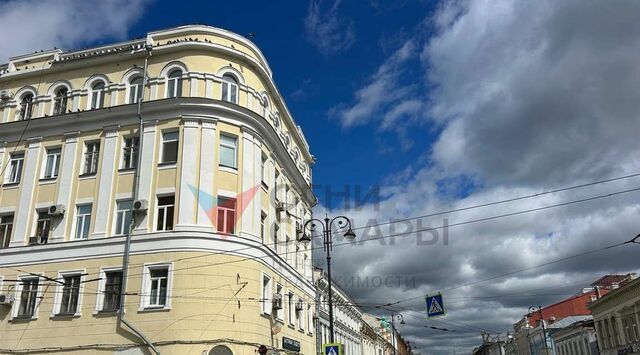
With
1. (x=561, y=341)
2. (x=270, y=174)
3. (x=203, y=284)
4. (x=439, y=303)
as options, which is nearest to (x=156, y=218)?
(x=203, y=284)

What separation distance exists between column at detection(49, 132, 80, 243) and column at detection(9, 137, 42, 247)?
1480 millimetres

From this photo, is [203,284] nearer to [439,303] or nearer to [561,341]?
[439,303]

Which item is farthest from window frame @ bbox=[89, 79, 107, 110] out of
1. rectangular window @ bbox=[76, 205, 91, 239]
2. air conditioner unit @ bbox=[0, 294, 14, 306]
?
air conditioner unit @ bbox=[0, 294, 14, 306]

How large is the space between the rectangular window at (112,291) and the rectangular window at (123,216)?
75.3 inches

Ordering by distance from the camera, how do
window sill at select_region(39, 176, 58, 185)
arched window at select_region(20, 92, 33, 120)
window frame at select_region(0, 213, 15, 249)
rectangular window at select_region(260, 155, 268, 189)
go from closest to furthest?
window frame at select_region(0, 213, 15, 249) < window sill at select_region(39, 176, 58, 185) < rectangular window at select_region(260, 155, 268, 189) < arched window at select_region(20, 92, 33, 120)

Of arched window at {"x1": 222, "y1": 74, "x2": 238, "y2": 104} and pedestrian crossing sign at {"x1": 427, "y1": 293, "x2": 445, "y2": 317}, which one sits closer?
arched window at {"x1": 222, "y1": 74, "x2": 238, "y2": 104}

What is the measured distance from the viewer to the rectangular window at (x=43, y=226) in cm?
2475

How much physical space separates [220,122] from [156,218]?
5.28 metres

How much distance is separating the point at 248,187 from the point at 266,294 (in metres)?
5.20

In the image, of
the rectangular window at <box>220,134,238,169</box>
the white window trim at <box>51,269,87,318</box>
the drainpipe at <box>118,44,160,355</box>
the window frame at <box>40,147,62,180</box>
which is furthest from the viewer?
the window frame at <box>40,147,62,180</box>

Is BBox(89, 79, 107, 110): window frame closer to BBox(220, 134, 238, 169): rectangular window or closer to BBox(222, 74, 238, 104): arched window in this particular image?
BBox(222, 74, 238, 104): arched window

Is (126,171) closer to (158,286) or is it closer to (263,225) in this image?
(158,286)

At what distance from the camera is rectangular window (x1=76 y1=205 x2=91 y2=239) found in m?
24.3

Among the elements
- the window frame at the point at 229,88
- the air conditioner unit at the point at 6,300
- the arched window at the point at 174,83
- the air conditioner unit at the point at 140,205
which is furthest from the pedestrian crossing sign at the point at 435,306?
the air conditioner unit at the point at 6,300
